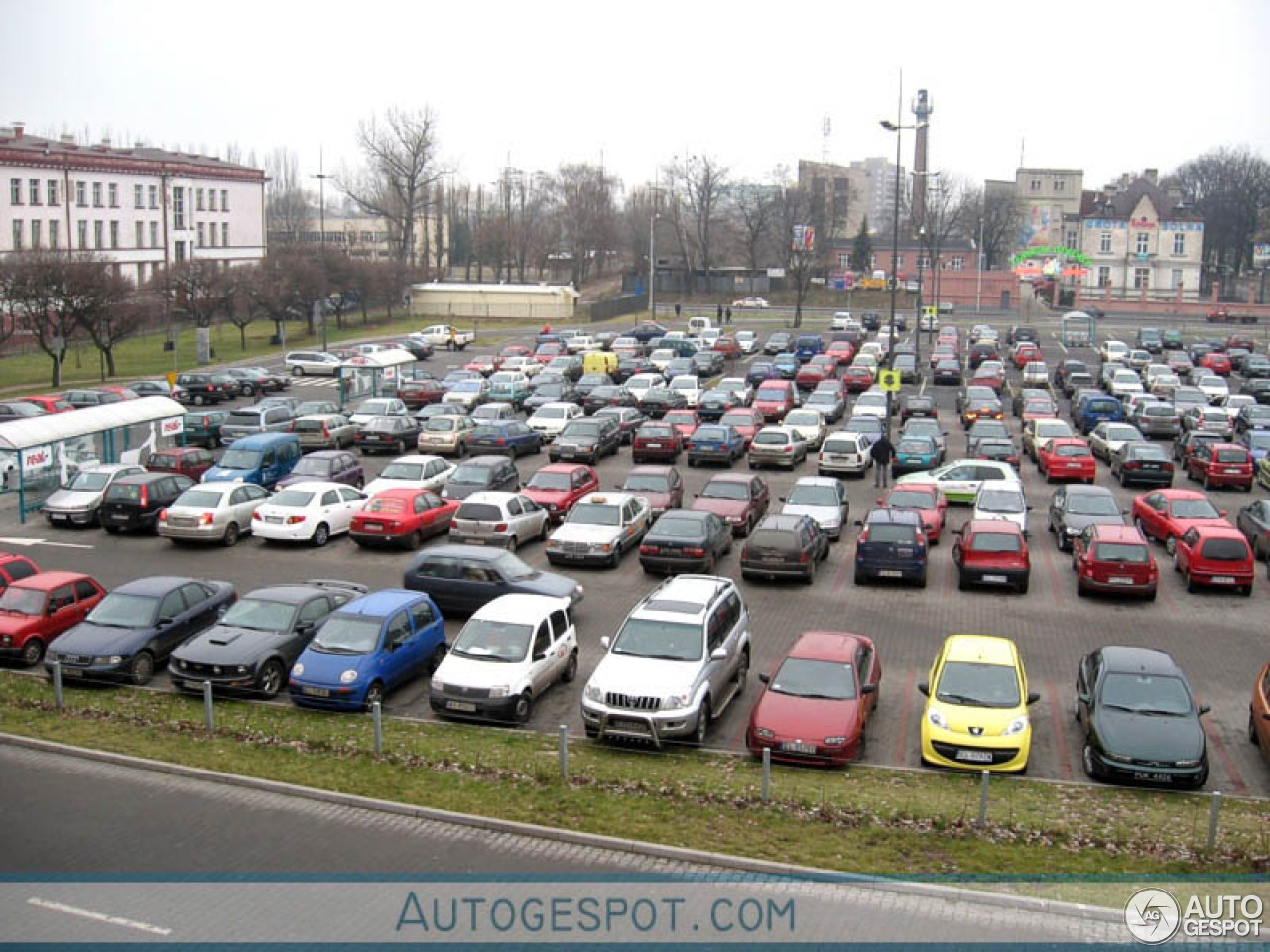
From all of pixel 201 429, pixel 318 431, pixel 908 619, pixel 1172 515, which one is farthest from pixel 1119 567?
pixel 201 429

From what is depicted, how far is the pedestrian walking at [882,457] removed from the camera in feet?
103

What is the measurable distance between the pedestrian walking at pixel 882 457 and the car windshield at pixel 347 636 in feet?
58.9

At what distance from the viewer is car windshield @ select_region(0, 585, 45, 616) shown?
59.5 ft

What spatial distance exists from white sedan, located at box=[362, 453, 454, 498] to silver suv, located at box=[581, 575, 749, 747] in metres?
12.1

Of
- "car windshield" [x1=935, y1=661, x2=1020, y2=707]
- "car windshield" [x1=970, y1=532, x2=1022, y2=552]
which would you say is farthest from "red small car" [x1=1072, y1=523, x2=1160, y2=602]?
"car windshield" [x1=935, y1=661, x2=1020, y2=707]

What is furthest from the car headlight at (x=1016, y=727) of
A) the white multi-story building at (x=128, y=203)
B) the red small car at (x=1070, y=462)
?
the white multi-story building at (x=128, y=203)

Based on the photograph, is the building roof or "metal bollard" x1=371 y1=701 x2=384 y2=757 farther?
the building roof

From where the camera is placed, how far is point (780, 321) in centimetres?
9169

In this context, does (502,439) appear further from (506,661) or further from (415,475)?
(506,661)

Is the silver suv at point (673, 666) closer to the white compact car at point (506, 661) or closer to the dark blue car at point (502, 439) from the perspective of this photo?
the white compact car at point (506, 661)

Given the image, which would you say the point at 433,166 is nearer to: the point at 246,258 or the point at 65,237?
the point at 246,258

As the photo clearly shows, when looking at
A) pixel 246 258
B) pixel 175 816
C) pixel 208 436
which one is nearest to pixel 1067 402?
pixel 208 436

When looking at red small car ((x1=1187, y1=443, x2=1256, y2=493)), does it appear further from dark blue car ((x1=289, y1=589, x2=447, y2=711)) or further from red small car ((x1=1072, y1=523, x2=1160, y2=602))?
dark blue car ((x1=289, y1=589, x2=447, y2=711))

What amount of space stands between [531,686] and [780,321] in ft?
256
